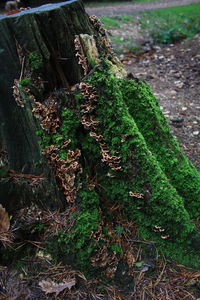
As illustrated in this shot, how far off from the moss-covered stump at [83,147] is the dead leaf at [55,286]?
17 centimetres

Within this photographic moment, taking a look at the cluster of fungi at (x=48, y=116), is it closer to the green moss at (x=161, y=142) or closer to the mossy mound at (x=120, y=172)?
the mossy mound at (x=120, y=172)

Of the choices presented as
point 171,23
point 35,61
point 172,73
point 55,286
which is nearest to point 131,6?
point 171,23

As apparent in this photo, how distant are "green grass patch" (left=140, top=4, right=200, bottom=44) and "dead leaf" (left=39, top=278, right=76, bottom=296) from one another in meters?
10.5

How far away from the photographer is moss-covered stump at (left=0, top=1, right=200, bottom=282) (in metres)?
2.65

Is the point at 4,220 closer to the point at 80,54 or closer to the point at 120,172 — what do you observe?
the point at 120,172

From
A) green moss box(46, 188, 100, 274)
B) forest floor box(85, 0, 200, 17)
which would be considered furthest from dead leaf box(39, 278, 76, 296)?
forest floor box(85, 0, 200, 17)

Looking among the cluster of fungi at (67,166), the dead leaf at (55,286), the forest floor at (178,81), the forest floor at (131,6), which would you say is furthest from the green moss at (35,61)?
the forest floor at (131,6)

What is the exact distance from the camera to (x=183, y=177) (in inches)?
123

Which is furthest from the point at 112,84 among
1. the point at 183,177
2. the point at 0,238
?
the point at 0,238

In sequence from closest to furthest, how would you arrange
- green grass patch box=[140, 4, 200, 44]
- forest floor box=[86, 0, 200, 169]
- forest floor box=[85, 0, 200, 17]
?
forest floor box=[86, 0, 200, 169] → green grass patch box=[140, 4, 200, 44] → forest floor box=[85, 0, 200, 17]

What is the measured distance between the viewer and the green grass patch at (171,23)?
11.5 meters

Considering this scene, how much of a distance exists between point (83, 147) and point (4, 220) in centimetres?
104

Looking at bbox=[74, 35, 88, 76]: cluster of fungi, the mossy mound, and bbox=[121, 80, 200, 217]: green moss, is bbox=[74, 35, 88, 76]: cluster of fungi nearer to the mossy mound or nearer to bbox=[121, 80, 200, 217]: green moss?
the mossy mound

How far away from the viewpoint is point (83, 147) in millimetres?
2861
